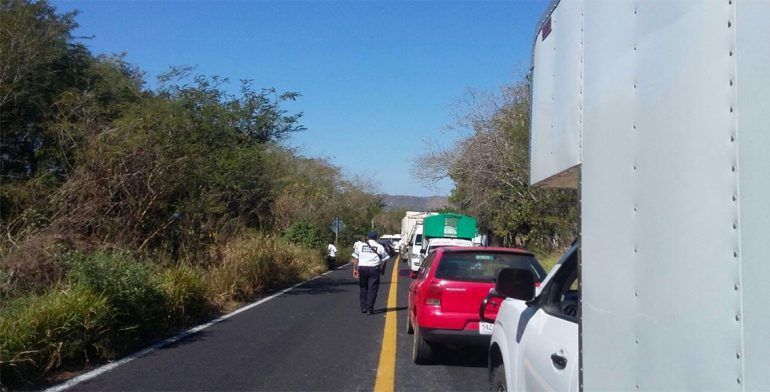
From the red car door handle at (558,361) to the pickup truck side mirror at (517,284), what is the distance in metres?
0.64

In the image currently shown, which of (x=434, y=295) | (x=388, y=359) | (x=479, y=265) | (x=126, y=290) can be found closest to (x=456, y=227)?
(x=126, y=290)

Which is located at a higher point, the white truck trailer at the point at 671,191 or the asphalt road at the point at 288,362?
the white truck trailer at the point at 671,191

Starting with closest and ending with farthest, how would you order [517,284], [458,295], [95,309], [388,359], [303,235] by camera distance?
[517,284] → [458,295] → [95,309] → [388,359] → [303,235]

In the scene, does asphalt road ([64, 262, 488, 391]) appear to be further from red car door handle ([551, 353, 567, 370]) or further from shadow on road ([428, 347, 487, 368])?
red car door handle ([551, 353, 567, 370])

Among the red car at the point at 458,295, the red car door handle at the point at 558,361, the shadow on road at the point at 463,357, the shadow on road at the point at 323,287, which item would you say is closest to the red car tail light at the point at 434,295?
the red car at the point at 458,295

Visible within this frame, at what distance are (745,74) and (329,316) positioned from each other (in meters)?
13.0

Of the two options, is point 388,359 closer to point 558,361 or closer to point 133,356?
point 133,356

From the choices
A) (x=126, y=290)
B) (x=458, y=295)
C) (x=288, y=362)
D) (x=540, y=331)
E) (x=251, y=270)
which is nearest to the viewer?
(x=540, y=331)

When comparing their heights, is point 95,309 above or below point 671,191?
below

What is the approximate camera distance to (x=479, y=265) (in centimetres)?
952

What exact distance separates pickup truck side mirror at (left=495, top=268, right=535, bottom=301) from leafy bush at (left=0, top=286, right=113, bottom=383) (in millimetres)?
5827

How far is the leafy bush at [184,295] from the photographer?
42.2ft

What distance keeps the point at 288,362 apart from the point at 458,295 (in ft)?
7.68

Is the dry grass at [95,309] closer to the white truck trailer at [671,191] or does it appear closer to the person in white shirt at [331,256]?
the white truck trailer at [671,191]
